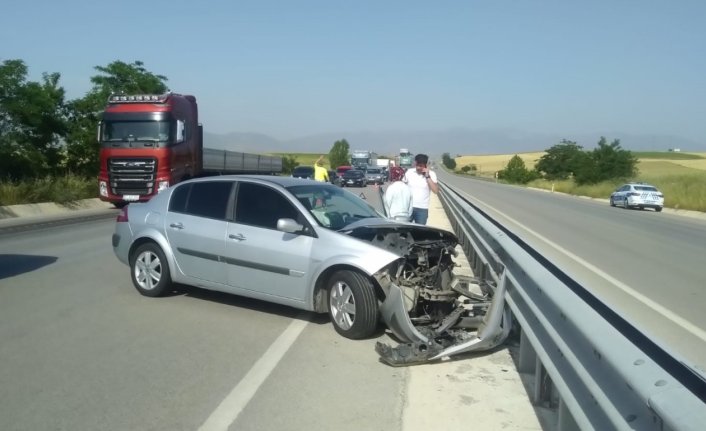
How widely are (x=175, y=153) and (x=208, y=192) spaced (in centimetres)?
1431

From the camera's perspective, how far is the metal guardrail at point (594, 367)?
2.49m

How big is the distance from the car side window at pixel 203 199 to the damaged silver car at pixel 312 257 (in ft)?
0.05

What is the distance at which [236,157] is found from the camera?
3067 centimetres

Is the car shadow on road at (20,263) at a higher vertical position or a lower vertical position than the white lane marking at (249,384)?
lower

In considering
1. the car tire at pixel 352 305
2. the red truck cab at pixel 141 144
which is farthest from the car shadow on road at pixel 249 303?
the red truck cab at pixel 141 144

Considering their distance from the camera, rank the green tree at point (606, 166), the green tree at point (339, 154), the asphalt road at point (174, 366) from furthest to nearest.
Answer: the green tree at point (339, 154) < the green tree at point (606, 166) < the asphalt road at point (174, 366)

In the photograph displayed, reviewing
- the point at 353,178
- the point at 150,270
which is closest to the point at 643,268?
the point at 150,270

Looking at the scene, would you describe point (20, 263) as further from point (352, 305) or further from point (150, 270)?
point (352, 305)

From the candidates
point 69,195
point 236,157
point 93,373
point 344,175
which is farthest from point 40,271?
point 344,175

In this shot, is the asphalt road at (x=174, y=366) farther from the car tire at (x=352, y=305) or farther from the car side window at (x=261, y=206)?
the car side window at (x=261, y=206)

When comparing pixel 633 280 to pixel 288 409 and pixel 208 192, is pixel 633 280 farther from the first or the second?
pixel 288 409

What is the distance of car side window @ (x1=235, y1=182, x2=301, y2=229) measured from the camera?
23.6ft

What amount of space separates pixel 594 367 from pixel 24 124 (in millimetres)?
26166

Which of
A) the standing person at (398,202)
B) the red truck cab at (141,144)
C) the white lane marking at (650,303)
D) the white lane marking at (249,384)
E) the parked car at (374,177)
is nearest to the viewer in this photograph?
the white lane marking at (249,384)
